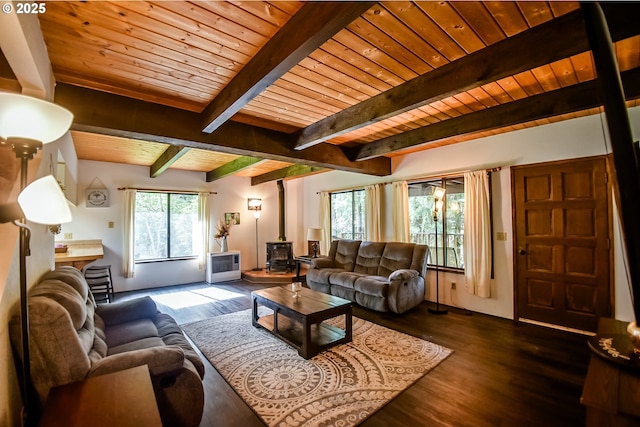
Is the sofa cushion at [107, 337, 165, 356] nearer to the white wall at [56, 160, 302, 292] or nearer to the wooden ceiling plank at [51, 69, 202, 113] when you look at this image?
the wooden ceiling plank at [51, 69, 202, 113]

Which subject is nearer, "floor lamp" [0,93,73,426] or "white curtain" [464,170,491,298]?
"floor lamp" [0,93,73,426]

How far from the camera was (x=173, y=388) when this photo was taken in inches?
69.6

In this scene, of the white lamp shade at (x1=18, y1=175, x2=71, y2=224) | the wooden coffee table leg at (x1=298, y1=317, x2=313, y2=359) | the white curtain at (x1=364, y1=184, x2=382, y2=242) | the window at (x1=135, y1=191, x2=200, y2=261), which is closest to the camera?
the white lamp shade at (x1=18, y1=175, x2=71, y2=224)

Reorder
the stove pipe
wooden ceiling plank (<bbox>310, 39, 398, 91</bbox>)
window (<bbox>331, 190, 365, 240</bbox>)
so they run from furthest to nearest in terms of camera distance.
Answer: the stove pipe < window (<bbox>331, 190, 365, 240</bbox>) < wooden ceiling plank (<bbox>310, 39, 398, 91</bbox>)

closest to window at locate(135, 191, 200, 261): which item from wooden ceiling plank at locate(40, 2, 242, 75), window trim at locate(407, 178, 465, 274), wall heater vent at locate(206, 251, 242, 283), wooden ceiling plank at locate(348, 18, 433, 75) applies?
wall heater vent at locate(206, 251, 242, 283)

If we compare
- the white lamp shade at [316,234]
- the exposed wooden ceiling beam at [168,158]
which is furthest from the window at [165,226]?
the white lamp shade at [316,234]

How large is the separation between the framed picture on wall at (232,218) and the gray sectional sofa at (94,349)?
422 cm

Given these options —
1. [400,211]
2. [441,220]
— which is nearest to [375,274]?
[400,211]

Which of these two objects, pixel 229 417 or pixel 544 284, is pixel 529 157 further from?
pixel 229 417

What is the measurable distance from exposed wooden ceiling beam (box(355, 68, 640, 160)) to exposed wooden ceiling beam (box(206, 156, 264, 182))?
2203 millimetres

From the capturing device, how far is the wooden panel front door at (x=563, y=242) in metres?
3.17

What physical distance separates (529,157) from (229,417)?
4.33m

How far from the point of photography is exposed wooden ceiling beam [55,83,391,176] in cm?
225

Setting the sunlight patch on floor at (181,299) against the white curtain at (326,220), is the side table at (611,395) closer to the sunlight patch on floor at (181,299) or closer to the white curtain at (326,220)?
the sunlight patch on floor at (181,299)
